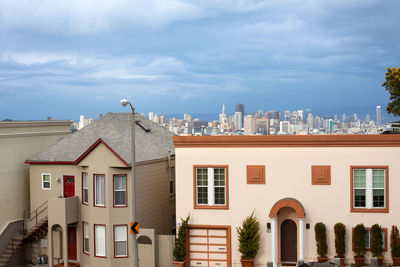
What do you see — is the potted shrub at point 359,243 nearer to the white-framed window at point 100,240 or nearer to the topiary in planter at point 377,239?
the topiary in planter at point 377,239

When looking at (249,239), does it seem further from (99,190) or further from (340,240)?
(99,190)

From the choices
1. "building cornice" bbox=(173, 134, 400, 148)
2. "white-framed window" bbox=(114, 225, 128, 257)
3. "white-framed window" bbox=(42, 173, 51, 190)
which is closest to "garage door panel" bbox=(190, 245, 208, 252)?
"white-framed window" bbox=(114, 225, 128, 257)

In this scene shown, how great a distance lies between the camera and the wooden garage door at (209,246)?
81.9ft

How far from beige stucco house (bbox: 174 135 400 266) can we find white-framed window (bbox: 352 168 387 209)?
49 mm

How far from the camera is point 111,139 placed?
28.2 metres

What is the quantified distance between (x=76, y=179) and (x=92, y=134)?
3618 mm

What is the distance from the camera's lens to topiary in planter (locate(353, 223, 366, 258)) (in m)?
23.2

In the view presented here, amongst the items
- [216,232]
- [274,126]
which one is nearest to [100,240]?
[216,232]

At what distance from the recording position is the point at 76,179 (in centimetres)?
2870

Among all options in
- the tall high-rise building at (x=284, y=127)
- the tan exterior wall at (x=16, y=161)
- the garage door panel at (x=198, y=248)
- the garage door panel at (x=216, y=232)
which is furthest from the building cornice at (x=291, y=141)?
the tall high-rise building at (x=284, y=127)

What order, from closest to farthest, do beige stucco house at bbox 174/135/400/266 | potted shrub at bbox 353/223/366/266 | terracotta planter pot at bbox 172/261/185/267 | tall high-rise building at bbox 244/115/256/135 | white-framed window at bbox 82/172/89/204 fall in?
1. potted shrub at bbox 353/223/366/266
2. beige stucco house at bbox 174/135/400/266
3. terracotta planter pot at bbox 172/261/185/267
4. white-framed window at bbox 82/172/89/204
5. tall high-rise building at bbox 244/115/256/135

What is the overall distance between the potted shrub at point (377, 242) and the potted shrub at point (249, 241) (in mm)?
5923

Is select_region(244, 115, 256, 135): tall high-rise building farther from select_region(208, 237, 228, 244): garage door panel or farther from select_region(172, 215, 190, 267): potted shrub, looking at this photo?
select_region(172, 215, 190, 267): potted shrub

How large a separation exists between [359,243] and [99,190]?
1502 cm
